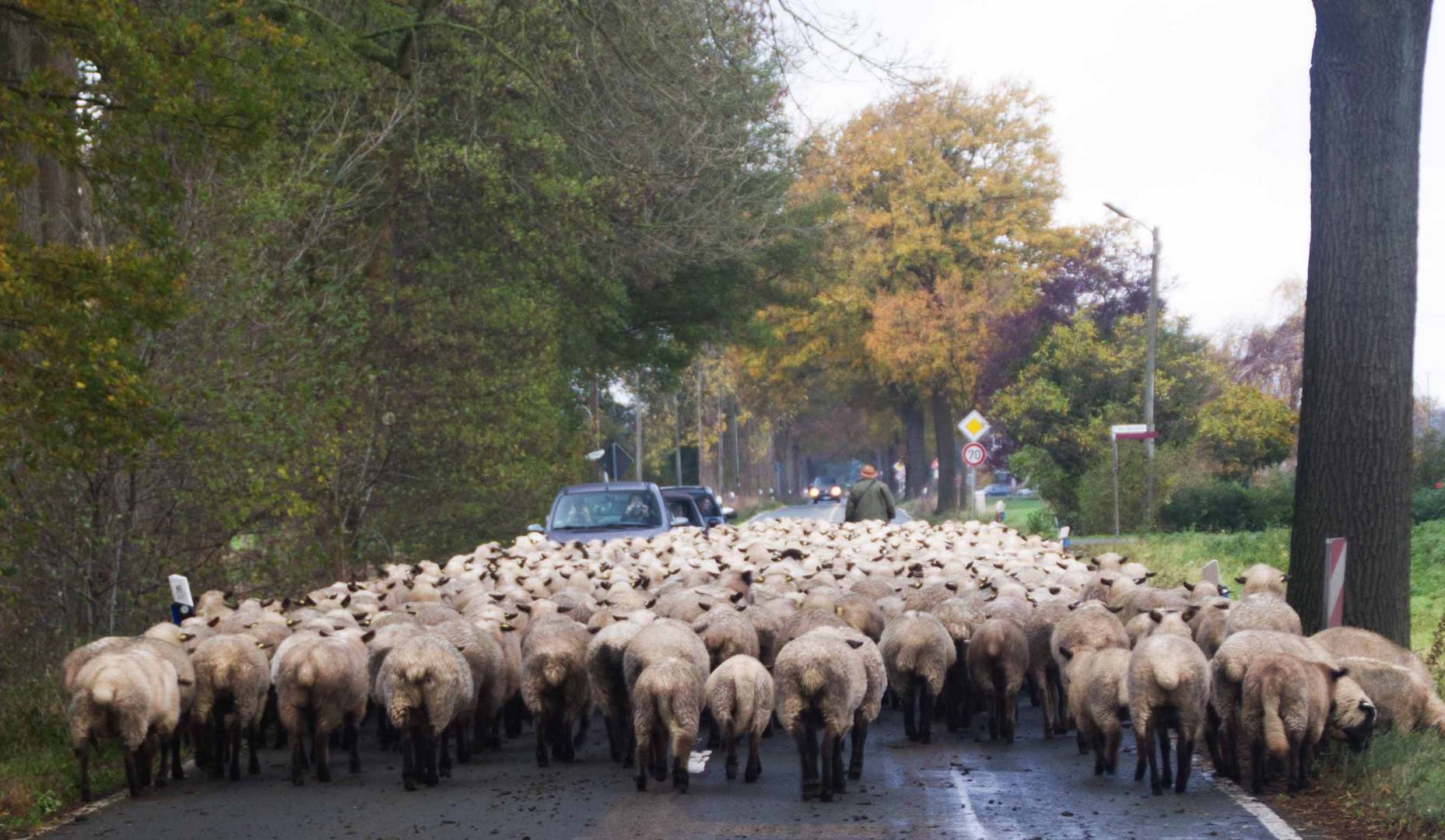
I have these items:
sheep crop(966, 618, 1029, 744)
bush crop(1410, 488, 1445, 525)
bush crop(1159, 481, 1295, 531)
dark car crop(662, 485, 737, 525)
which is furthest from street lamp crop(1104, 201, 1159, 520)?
sheep crop(966, 618, 1029, 744)

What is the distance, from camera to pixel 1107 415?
42.9 meters

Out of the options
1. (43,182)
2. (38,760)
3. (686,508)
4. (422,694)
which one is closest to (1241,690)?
(422,694)

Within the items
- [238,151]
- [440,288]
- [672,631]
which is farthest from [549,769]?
[440,288]

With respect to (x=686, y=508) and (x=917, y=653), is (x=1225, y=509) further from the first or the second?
(x=917, y=653)

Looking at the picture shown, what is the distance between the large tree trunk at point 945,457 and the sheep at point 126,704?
4457cm

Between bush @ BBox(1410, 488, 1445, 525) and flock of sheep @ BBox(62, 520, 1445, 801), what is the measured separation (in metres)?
23.1

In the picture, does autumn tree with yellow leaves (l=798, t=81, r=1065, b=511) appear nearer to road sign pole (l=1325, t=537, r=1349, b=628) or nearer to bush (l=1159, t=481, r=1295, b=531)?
bush (l=1159, t=481, r=1295, b=531)

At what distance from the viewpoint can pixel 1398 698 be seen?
9758 millimetres

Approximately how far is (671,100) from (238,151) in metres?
7.10

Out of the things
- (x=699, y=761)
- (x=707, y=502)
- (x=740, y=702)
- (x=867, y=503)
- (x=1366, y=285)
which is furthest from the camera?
(x=707, y=502)

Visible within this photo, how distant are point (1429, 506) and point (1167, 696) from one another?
93.5 feet

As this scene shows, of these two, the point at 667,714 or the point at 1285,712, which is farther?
the point at 667,714

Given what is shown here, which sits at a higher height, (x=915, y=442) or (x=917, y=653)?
(x=915, y=442)

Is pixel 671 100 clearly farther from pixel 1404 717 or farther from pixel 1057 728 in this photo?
pixel 1404 717
